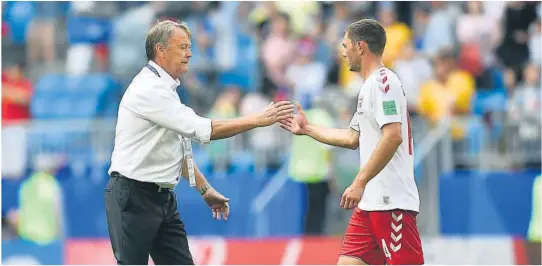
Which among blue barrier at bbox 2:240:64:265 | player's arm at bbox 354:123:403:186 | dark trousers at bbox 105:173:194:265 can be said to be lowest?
blue barrier at bbox 2:240:64:265

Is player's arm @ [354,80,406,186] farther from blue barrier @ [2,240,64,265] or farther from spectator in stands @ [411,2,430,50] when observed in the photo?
spectator in stands @ [411,2,430,50]

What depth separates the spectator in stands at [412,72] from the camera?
50.8ft

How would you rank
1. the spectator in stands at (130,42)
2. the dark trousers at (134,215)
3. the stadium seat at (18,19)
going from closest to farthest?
the dark trousers at (134,215), the spectator in stands at (130,42), the stadium seat at (18,19)

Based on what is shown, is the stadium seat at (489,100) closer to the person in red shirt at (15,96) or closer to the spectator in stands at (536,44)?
the spectator in stands at (536,44)

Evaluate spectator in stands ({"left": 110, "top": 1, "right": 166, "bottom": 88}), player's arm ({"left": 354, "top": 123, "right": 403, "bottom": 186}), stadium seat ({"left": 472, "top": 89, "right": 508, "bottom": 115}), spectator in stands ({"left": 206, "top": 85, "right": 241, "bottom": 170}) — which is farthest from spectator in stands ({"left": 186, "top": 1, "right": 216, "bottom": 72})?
player's arm ({"left": 354, "top": 123, "right": 403, "bottom": 186})

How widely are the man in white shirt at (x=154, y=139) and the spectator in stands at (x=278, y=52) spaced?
8958 millimetres

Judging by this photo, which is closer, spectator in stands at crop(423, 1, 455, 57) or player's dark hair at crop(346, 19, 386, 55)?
player's dark hair at crop(346, 19, 386, 55)

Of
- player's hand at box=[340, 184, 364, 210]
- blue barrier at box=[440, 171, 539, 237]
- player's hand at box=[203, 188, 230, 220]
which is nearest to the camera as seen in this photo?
player's hand at box=[340, 184, 364, 210]

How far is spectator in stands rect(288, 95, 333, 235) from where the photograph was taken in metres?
14.7

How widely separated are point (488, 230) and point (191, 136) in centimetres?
776

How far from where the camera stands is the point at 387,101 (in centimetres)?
756

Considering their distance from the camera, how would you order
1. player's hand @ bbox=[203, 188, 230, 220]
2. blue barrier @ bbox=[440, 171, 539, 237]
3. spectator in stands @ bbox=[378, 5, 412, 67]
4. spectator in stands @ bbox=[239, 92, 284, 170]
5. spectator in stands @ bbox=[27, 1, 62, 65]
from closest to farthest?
player's hand @ bbox=[203, 188, 230, 220] → blue barrier @ bbox=[440, 171, 539, 237] → spectator in stands @ bbox=[239, 92, 284, 170] → spectator in stands @ bbox=[378, 5, 412, 67] → spectator in stands @ bbox=[27, 1, 62, 65]

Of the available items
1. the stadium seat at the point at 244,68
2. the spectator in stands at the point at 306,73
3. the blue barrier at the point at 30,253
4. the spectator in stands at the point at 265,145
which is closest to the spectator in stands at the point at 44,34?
the stadium seat at the point at 244,68

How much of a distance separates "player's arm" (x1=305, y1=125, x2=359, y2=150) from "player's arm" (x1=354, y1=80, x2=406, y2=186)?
494 millimetres
